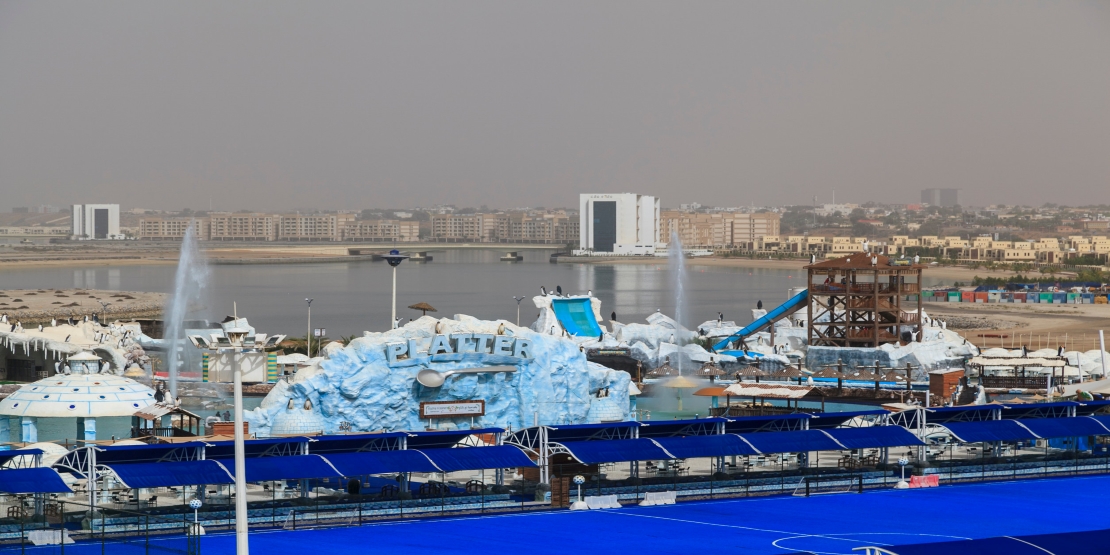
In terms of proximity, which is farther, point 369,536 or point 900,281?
point 900,281

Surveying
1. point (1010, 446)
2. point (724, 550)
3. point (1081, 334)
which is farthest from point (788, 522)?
point (1081, 334)

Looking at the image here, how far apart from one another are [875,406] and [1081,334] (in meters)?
54.4

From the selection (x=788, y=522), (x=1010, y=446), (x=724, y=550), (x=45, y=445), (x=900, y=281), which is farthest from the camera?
(x=900, y=281)

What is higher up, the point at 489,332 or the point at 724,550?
the point at 489,332

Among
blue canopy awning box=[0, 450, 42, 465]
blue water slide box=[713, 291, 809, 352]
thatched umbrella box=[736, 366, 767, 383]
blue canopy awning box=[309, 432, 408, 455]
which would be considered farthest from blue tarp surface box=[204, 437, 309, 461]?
blue water slide box=[713, 291, 809, 352]

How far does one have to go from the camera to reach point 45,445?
33656 millimetres

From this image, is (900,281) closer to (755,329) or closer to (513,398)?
(755,329)

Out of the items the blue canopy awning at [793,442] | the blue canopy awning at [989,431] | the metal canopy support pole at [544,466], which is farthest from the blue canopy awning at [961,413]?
the metal canopy support pole at [544,466]

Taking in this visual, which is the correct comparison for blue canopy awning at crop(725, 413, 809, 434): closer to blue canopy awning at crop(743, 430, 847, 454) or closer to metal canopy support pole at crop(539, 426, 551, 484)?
blue canopy awning at crop(743, 430, 847, 454)

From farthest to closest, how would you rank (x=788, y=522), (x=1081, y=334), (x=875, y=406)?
(x=1081, y=334)
(x=875, y=406)
(x=788, y=522)

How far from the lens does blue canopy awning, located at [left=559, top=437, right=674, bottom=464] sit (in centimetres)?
3259

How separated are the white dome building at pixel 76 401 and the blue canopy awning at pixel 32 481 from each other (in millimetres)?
9805

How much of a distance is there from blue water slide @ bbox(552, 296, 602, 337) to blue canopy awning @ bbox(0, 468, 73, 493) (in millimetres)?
45784

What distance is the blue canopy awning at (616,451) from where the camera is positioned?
32.6 metres
